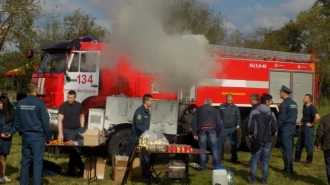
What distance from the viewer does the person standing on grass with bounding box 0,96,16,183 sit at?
29.4ft

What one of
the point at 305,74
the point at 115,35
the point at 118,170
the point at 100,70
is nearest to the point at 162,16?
the point at 115,35

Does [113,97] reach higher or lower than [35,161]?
higher

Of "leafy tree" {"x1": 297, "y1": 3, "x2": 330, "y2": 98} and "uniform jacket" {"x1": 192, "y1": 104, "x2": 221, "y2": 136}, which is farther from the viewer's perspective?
"leafy tree" {"x1": 297, "y1": 3, "x2": 330, "y2": 98}

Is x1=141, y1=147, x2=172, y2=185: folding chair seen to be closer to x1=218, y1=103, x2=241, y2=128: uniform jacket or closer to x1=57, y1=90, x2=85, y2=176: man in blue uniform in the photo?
x1=57, y1=90, x2=85, y2=176: man in blue uniform

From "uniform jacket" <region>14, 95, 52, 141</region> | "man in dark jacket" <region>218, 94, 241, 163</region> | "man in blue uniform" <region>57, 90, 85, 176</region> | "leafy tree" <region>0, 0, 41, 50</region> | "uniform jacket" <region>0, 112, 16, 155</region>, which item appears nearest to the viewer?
"uniform jacket" <region>14, 95, 52, 141</region>

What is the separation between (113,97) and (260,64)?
546 cm

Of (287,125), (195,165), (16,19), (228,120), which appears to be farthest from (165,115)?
(16,19)

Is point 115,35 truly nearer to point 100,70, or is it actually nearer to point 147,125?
point 100,70

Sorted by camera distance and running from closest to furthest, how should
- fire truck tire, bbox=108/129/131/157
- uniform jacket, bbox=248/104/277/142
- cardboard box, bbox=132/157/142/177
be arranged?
uniform jacket, bbox=248/104/277/142, cardboard box, bbox=132/157/142/177, fire truck tire, bbox=108/129/131/157

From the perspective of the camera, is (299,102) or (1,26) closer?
(299,102)

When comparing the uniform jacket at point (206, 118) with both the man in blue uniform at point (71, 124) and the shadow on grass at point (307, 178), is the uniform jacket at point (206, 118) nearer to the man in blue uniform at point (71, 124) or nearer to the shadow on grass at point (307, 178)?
the shadow on grass at point (307, 178)

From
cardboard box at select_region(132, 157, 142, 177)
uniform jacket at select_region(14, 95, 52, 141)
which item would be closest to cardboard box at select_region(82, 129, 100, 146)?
uniform jacket at select_region(14, 95, 52, 141)

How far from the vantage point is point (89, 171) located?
9492 mm

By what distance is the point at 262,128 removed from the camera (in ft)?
30.6
